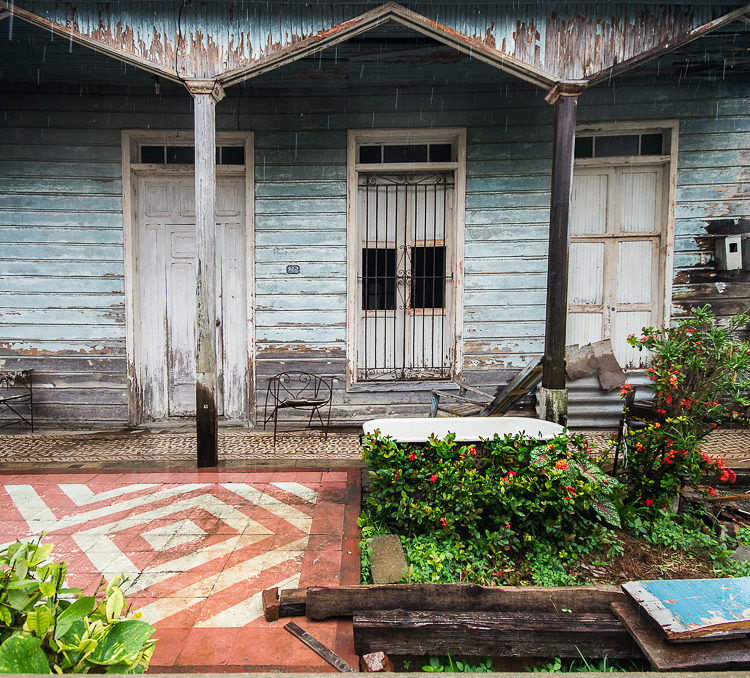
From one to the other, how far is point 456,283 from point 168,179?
145 inches

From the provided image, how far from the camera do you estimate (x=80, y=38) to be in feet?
15.1

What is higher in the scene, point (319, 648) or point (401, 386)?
point (401, 386)

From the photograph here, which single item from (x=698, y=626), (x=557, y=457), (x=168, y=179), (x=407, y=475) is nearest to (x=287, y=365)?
(x=168, y=179)

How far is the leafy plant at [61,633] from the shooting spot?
145 cm

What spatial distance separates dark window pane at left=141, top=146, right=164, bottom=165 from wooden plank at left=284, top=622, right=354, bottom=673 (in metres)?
5.75

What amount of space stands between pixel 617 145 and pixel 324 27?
3.81 metres

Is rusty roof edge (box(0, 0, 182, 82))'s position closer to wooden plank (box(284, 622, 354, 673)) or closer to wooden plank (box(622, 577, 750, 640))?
wooden plank (box(284, 622, 354, 673))

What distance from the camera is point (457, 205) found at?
6.52 metres

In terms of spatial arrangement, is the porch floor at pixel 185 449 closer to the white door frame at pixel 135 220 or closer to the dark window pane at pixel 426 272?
the white door frame at pixel 135 220

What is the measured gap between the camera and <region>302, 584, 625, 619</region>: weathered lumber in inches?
109

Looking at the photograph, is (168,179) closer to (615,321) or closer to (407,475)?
(407,475)

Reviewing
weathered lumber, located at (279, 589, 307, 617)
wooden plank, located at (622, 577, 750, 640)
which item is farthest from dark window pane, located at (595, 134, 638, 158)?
weathered lumber, located at (279, 589, 307, 617)

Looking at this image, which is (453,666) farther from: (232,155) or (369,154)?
(232,155)

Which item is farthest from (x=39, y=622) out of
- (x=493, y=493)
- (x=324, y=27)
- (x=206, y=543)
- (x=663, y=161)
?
(x=663, y=161)
